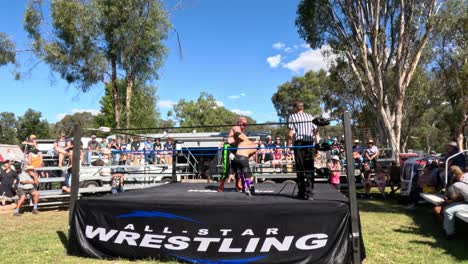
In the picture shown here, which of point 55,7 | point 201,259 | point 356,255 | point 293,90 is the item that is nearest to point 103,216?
point 201,259

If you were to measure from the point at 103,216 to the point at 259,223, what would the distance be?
2.25 meters

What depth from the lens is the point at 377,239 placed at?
20.0 feet

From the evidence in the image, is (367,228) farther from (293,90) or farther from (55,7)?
(293,90)

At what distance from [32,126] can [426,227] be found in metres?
58.5

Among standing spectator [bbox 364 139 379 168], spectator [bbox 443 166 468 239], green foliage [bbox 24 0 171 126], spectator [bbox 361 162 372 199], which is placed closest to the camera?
spectator [bbox 443 166 468 239]

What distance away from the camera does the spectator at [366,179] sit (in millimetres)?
11637

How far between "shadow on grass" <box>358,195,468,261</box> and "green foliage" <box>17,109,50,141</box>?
54636 mm

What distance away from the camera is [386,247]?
561 centimetres

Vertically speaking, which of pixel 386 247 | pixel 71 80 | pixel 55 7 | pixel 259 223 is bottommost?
pixel 386 247

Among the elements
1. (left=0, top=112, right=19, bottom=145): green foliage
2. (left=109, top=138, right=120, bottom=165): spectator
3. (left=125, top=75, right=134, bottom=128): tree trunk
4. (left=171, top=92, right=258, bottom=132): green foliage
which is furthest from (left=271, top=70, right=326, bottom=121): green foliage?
(left=0, top=112, right=19, bottom=145): green foliage

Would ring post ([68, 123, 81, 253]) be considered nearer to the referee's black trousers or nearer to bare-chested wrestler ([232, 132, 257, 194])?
bare-chested wrestler ([232, 132, 257, 194])

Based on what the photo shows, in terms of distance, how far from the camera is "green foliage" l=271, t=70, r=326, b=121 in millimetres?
41594

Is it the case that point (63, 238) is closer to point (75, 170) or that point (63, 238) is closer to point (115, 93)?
point (75, 170)

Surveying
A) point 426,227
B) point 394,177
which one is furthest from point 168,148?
point 426,227
